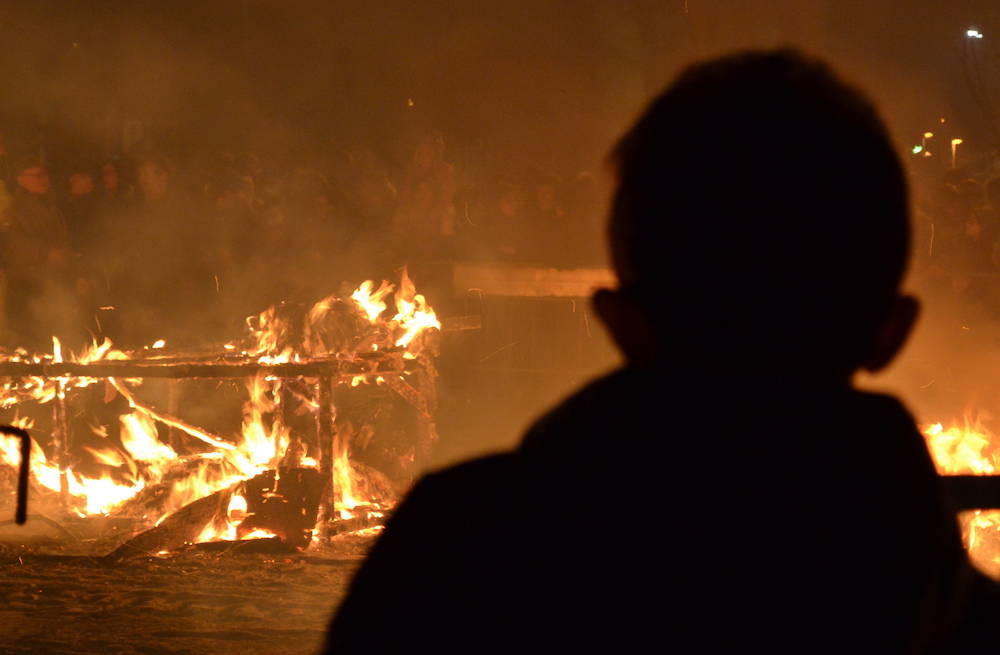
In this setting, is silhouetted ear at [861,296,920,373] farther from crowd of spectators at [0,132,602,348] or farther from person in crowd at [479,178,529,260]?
person in crowd at [479,178,529,260]

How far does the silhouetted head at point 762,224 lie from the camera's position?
84 cm

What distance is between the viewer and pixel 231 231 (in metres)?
11.0

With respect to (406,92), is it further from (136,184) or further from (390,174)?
(136,184)

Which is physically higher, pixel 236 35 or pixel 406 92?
pixel 236 35

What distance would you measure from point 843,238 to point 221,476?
7817 millimetres

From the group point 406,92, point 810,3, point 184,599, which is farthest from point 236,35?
point 184,599

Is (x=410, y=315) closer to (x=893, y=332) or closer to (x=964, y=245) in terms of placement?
(x=964, y=245)

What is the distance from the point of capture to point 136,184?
10836mm

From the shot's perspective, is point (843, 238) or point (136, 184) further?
point (136, 184)

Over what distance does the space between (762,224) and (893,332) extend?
19cm

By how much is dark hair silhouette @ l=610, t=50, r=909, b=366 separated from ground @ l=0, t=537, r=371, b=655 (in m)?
4.49

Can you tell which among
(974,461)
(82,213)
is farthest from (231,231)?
(974,461)

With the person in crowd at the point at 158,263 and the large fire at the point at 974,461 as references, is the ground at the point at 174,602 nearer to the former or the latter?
the person in crowd at the point at 158,263

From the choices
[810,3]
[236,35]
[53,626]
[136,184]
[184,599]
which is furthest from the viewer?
[236,35]
